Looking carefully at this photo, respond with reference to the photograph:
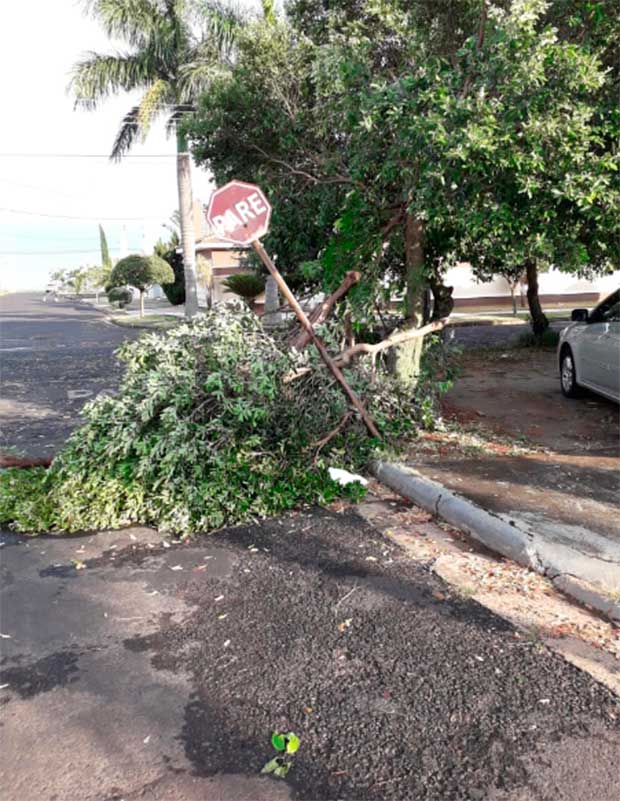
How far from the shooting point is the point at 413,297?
7742 millimetres

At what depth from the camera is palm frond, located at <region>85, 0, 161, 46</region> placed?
1772 cm

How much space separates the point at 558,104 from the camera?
531cm

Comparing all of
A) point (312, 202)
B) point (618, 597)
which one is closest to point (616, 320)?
point (312, 202)

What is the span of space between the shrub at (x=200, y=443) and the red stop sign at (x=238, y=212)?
1018 millimetres

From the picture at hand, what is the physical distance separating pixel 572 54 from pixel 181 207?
16716mm

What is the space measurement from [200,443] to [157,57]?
17082 millimetres

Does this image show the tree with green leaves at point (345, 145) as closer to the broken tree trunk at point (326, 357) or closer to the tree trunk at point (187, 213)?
the broken tree trunk at point (326, 357)

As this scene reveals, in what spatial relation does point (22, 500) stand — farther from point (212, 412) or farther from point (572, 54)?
point (572, 54)

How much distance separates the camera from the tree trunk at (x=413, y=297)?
734 centimetres

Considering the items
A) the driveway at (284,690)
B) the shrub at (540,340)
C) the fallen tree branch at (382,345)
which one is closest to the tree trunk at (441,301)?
the fallen tree branch at (382,345)

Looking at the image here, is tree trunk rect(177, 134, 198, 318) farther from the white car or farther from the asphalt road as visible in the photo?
the white car

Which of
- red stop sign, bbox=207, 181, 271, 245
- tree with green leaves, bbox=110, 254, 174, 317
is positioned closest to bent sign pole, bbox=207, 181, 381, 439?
red stop sign, bbox=207, 181, 271, 245

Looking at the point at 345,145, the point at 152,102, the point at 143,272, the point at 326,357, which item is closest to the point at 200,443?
the point at 326,357

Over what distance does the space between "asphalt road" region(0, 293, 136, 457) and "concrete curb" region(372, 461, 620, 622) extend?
14.1 ft
